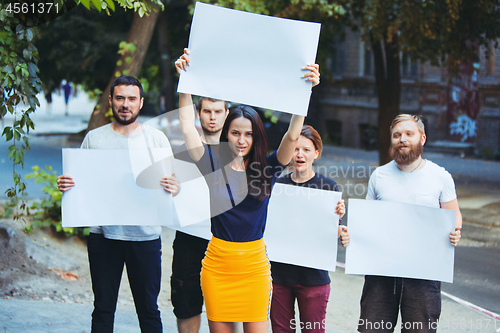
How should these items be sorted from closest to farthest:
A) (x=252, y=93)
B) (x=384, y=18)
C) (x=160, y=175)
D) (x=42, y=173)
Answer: (x=252, y=93)
(x=160, y=175)
(x=42, y=173)
(x=384, y=18)

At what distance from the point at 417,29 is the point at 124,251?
25.5 ft

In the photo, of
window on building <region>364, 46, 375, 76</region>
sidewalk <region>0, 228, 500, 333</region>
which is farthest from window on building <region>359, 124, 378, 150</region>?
sidewalk <region>0, 228, 500, 333</region>

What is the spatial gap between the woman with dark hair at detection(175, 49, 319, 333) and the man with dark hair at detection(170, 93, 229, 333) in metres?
0.56

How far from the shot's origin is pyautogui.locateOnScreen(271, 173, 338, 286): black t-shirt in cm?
334

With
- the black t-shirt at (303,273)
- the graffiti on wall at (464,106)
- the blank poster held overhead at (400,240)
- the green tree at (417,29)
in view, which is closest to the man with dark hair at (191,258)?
the black t-shirt at (303,273)

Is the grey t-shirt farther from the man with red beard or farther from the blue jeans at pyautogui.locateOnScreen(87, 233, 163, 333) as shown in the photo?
the man with red beard

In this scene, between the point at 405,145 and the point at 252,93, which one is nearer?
the point at 252,93

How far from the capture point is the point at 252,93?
2.84m

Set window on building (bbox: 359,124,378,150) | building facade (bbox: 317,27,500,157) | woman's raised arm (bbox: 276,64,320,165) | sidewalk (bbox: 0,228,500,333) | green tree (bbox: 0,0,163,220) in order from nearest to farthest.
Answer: woman's raised arm (bbox: 276,64,320,165)
green tree (bbox: 0,0,163,220)
sidewalk (bbox: 0,228,500,333)
building facade (bbox: 317,27,500,157)
window on building (bbox: 359,124,378,150)

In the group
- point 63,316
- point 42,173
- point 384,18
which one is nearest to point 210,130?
point 63,316

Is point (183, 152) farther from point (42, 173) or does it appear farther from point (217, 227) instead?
point (42, 173)

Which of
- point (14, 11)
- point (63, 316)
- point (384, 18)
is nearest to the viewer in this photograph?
point (14, 11)

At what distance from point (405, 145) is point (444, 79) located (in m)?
14.9

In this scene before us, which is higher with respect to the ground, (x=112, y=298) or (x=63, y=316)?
(x=112, y=298)
